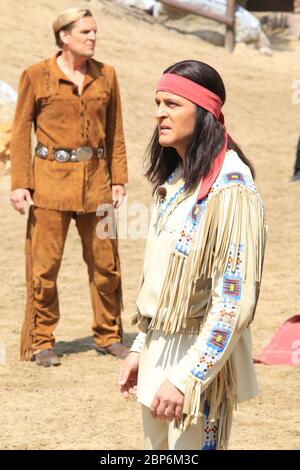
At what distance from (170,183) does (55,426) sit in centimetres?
218

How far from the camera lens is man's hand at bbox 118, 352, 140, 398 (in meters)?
2.92

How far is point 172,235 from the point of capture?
2.72 metres

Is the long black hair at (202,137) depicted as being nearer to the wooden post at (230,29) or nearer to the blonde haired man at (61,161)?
the blonde haired man at (61,161)

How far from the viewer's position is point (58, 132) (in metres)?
5.45

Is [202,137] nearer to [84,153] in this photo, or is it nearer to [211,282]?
[211,282]

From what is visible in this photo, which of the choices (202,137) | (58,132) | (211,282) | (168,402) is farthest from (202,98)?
(58,132)

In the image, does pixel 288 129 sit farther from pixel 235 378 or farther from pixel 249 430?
pixel 235 378

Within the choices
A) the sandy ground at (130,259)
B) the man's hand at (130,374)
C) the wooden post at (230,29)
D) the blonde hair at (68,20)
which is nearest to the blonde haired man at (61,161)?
the blonde hair at (68,20)

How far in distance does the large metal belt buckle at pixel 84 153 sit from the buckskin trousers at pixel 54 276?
0.29 metres

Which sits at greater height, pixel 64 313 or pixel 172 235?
pixel 172 235

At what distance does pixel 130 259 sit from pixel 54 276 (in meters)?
2.87

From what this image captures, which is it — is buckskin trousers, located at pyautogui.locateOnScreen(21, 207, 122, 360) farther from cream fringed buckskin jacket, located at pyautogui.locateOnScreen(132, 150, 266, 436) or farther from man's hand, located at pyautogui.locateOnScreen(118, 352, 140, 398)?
cream fringed buckskin jacket, located at pyautogui.locateOnScreen(132, 150, 266, 436)

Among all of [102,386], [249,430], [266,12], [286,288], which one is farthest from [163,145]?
[266,12]

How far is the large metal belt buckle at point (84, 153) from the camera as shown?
552cm
